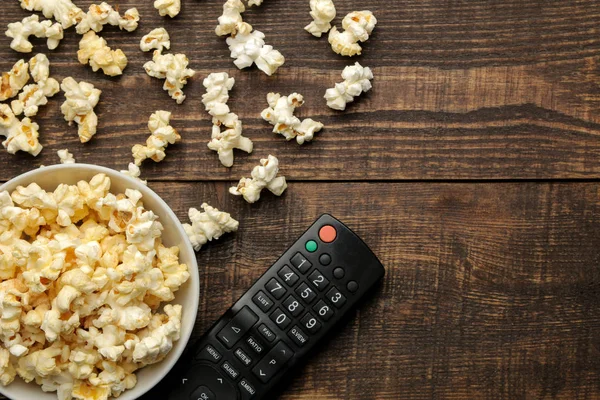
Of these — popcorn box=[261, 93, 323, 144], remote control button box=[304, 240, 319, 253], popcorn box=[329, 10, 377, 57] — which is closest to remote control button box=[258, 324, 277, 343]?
remote control button box=[304, 240, 319, 253]

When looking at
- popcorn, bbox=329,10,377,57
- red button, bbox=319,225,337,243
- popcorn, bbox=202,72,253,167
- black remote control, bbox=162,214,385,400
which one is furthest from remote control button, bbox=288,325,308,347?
popcorn, bbox=329,10,377,57

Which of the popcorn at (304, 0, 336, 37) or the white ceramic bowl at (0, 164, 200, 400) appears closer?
the white ceramic bowl at (0, 164, 200, 400)

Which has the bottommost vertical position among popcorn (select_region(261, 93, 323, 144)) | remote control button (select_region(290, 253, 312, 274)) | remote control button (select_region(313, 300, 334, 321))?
remote control button (select_region(313, 300, 334, 321))

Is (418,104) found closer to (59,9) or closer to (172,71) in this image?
(172,71)

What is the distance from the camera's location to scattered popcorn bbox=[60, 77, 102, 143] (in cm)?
98

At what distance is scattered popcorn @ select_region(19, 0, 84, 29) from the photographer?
993 millimetres

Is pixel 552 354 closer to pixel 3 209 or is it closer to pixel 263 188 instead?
pixel 263 188

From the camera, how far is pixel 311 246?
3.12 feet

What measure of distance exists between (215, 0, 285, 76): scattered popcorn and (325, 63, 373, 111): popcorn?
74 mm

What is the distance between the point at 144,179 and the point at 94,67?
0.15 meters

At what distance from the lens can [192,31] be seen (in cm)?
100

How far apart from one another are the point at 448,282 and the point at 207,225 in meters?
0.29

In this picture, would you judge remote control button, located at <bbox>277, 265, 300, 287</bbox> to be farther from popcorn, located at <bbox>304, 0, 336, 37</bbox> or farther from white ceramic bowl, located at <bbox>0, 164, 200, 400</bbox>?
popcorn, located at <bbox>304, 0, 336, 37</bbox>

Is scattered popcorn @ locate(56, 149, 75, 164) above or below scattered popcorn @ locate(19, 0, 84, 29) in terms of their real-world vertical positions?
below
